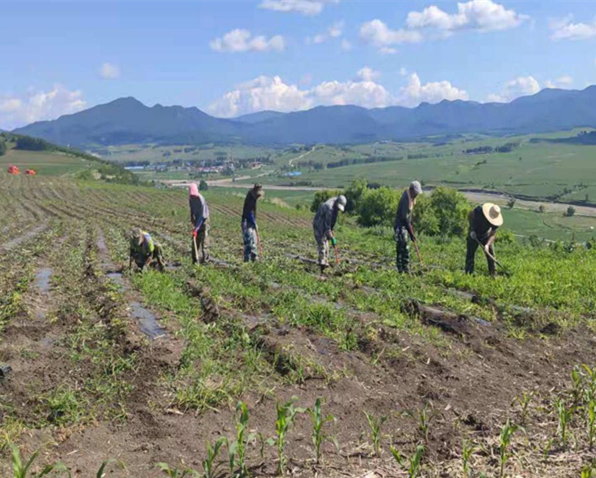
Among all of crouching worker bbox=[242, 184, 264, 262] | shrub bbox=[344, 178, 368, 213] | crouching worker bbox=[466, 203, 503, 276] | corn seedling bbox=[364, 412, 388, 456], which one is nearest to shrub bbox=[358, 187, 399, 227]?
shrub bbox=[344, 178, 368, 213]

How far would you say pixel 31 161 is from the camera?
11525 cm

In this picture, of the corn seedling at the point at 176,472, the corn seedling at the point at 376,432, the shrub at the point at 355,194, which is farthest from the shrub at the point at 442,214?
the corn seedling at the point at 176,472

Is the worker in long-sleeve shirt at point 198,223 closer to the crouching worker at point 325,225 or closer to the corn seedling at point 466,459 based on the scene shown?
the crouching worker at point 325,225

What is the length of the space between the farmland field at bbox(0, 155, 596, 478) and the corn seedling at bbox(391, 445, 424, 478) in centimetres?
7

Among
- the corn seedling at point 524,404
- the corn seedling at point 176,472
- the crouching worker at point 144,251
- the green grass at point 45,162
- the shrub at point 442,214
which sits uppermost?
the green grass at point 45,162

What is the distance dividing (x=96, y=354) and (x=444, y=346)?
14.2 feet

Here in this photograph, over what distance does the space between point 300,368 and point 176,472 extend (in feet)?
7.59

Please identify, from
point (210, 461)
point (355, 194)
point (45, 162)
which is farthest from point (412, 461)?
point (45, 162)

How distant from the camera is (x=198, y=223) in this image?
13.4m

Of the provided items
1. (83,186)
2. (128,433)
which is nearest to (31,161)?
(83,186)

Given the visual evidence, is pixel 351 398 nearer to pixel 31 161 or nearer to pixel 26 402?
pixel 26 402

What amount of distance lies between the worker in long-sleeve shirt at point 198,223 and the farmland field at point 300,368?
4.56ft

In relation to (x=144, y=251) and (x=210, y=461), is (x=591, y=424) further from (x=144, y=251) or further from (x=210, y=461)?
(x=144, y=251)

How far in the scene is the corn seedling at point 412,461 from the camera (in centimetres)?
407
